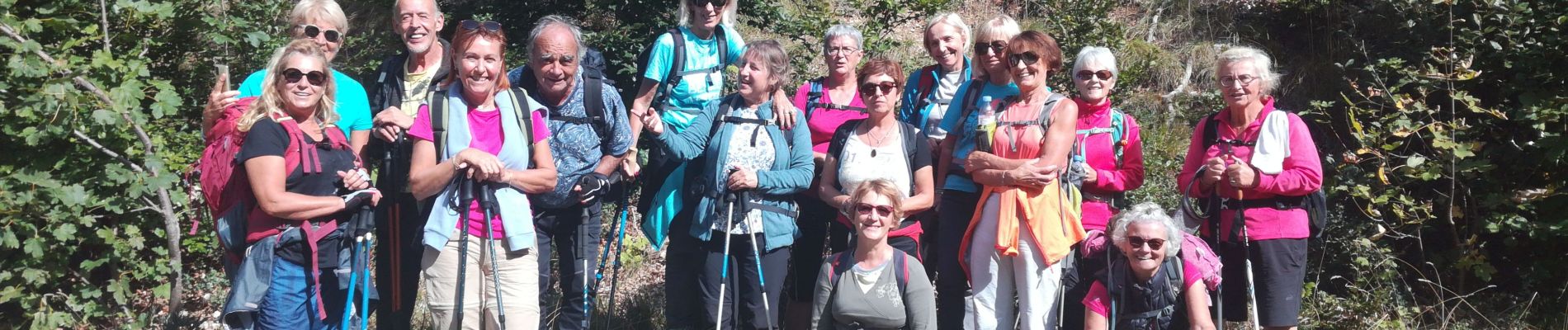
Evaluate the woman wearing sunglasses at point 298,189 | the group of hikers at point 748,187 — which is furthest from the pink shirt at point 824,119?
→ the woman wearing sunglasses at point 298,189

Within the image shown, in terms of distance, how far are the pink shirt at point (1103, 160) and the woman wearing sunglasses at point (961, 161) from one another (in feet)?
1.17

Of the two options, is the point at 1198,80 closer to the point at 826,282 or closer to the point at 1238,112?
the point at 1238,112

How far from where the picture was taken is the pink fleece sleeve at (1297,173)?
4488mm

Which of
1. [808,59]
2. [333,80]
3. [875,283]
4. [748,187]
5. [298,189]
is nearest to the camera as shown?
[298,189]

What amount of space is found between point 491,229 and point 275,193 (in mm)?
734

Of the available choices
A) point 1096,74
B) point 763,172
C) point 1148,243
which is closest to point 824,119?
point 763,172

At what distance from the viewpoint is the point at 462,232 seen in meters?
4.09

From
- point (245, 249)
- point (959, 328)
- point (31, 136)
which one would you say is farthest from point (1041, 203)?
point (31, 136)

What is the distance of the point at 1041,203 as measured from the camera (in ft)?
14.7

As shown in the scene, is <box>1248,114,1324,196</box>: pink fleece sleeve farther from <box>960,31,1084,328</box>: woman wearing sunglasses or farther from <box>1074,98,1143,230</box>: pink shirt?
<box>960,31,1084,328</box>: woman wearing sunglasses

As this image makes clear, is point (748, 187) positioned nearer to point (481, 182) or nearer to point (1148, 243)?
point (481, 182)

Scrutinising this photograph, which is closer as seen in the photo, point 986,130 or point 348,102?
point 348,102

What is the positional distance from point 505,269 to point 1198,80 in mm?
6228

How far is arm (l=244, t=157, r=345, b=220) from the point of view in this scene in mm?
3811
